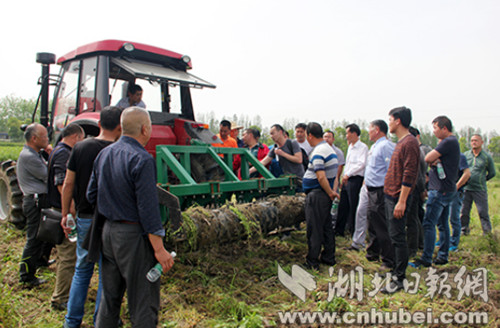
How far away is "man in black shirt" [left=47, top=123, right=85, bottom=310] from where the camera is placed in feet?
9.89

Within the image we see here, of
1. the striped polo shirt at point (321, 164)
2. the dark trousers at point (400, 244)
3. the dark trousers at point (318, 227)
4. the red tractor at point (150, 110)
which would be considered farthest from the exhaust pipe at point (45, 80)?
the dark trousers at point (400, 244)

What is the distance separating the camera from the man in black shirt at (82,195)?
2.62 metres

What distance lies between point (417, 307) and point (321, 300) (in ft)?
2.68

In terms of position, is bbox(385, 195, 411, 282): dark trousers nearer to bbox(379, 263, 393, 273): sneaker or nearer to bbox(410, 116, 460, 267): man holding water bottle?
bbox(379, 263, 393, 273): sneaker

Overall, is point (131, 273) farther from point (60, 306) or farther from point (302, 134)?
point (302, 134)

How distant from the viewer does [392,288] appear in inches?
134

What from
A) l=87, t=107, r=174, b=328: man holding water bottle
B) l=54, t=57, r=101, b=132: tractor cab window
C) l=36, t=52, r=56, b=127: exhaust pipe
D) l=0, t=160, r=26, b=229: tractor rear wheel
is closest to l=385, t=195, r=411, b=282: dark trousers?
l=87, t=107, r=174, b=328: man holding water bottle

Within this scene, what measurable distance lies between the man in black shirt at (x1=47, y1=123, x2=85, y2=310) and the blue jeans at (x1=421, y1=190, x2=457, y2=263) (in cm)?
397

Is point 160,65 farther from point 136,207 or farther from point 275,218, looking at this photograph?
point 136,207

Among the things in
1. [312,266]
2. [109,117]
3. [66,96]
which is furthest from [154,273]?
[66,96]

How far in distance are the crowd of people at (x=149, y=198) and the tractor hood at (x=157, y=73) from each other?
0.47m

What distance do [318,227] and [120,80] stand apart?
3.40m

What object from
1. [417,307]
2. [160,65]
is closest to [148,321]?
[417,307]

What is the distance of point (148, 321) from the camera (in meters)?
2.08
